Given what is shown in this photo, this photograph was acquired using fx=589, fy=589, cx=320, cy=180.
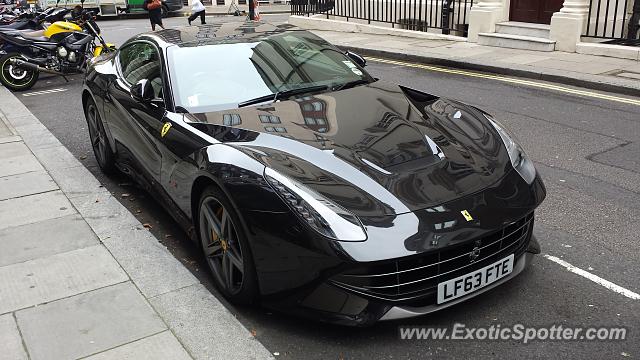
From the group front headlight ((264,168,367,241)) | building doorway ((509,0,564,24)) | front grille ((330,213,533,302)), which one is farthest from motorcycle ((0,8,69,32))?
front grille ((330,213,533,302))

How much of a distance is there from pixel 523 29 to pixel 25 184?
11.0 m

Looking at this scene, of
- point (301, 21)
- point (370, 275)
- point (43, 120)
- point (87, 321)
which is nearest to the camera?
point (370, 275)

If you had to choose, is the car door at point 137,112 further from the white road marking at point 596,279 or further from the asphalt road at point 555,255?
the white road marking at point 596,279

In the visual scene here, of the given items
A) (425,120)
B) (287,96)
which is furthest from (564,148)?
(287,96)

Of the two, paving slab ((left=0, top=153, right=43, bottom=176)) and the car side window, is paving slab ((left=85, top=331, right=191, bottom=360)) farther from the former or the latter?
paving slab ((left=0, top=153, right=43, bottom=176))

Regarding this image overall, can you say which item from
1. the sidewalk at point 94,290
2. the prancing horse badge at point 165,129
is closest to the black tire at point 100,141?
the sidewalk at point 94,290

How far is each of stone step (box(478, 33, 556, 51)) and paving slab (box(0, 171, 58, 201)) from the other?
10.0 m

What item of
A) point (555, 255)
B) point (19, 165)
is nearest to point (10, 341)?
point (555, 255)

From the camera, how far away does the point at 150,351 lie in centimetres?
299

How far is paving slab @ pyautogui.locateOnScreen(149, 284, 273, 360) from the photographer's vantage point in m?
3.01

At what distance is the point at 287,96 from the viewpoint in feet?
13.7

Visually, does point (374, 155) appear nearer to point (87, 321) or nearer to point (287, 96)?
point (287, 96)

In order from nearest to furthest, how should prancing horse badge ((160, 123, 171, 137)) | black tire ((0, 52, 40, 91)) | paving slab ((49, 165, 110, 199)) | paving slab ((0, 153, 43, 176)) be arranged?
prancing horse badge ((160, 123, 171, 137)) < paving slab ((49, 165, 110, 199)) < paving slab ((0, 153, 43, 176)) < black tire ((0, 52, 40, 91))

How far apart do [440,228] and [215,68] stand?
223 centimetres
